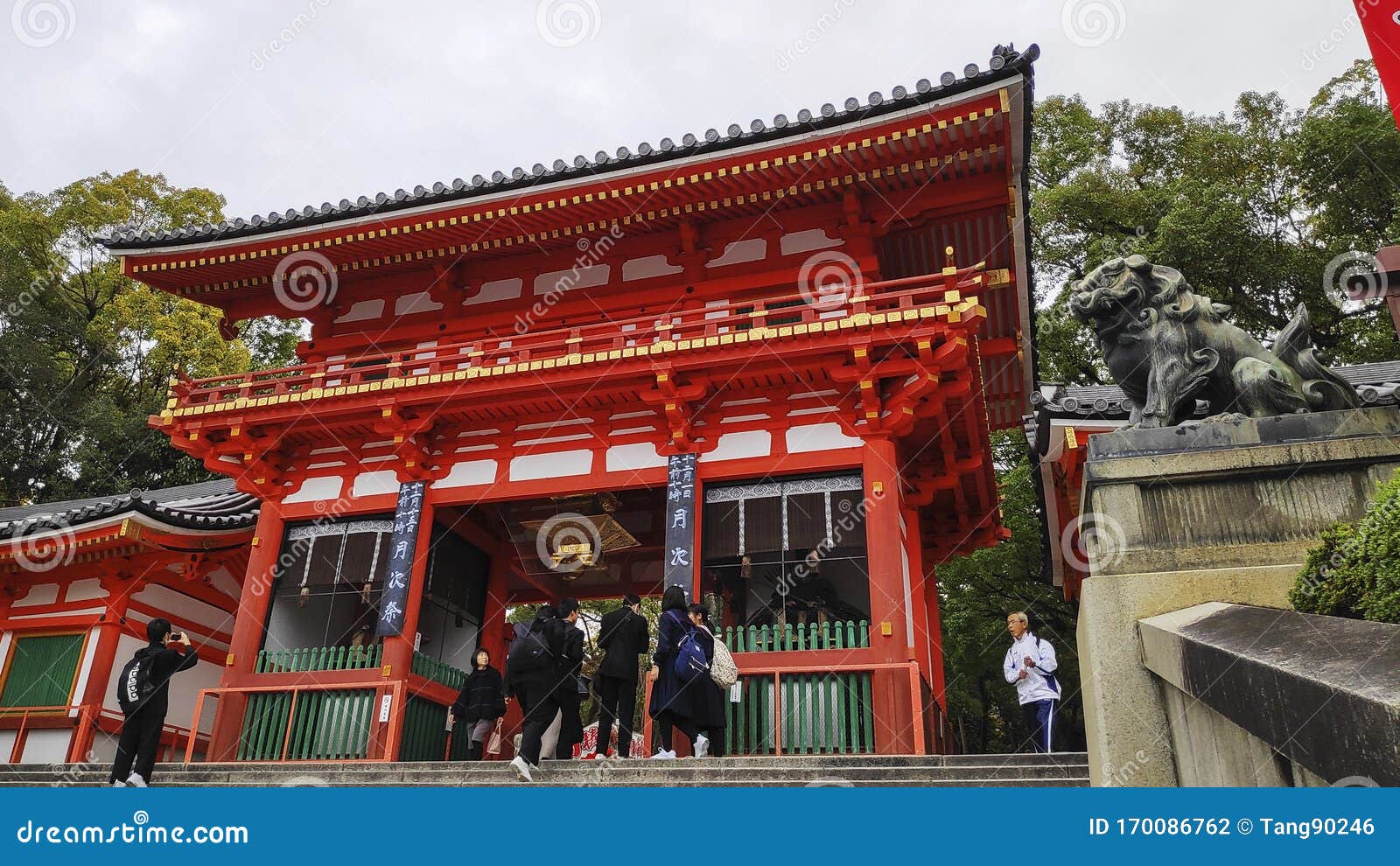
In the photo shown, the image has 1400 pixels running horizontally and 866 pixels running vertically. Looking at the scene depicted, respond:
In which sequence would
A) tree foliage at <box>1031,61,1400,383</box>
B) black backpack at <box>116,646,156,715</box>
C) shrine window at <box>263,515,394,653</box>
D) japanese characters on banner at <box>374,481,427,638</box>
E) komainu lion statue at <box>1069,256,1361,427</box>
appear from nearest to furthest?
komainu lion statue at <box>1069,256,1361,427</box> < black backpack at <box>116,646,156,715</box> < japanese characters on banner at <box>374,481,427,638</box> < shrine window at <box>263,515,394,653</box> < tree foliage at <box>1031,61,1400,383</box>

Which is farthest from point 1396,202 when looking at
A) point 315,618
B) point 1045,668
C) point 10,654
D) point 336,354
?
point 10,654

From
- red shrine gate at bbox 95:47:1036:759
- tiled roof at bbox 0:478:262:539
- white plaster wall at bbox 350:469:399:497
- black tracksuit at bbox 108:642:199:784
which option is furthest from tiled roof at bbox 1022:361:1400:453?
tiled roof at bbox 0:478:262:539

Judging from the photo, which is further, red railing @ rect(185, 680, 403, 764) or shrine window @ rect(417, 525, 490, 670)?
shrine window @ rect(417, 525, 490, 670)

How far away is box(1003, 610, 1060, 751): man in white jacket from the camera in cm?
831

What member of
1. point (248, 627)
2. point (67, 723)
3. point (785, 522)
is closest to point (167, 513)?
point (248, 627)

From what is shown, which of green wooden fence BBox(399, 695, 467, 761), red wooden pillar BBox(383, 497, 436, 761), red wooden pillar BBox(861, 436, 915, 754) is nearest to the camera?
red wooden pillar BBox(861, 436, 915, 754)

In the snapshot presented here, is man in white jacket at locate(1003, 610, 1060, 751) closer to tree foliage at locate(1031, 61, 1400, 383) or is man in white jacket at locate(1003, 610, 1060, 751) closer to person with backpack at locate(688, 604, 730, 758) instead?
Result: person with backpack at locate(688, 604, 730, 758)

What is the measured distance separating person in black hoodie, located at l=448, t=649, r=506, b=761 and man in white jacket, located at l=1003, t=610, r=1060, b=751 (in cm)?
571

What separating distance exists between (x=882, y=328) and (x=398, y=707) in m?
7.21

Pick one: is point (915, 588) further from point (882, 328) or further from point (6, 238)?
point (6, 238)

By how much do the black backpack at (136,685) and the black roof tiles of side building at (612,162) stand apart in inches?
264

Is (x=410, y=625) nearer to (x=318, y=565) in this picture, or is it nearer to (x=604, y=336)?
(x=318, y=565)

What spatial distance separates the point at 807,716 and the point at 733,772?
2438mm

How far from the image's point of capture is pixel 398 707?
10.7 meters
